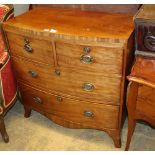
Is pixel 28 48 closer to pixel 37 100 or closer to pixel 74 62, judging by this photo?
pixel 74 62

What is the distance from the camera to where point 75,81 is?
1.61 m

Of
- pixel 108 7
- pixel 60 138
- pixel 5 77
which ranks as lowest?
pixel 60 138

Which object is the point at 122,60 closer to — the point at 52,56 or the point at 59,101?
the point at 52,56

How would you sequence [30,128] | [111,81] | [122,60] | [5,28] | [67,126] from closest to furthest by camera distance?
[122,60], [111,81], [5,28], [67,126], [30,128]

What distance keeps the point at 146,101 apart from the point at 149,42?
35 cm

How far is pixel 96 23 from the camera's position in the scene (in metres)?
1.56

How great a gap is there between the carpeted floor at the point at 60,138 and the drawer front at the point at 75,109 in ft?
0.66

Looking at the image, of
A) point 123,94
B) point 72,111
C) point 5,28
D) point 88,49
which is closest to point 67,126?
point 72,111

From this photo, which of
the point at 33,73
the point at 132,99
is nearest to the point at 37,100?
the point at 33,73

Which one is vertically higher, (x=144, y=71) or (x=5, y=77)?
(x=144, y=71)

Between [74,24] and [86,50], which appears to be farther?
[74,24]

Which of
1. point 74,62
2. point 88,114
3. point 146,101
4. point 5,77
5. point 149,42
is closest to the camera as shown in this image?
point 149,42

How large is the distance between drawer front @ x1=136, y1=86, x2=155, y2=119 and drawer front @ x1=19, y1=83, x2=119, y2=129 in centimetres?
20

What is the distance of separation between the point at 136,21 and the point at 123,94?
0.51m
